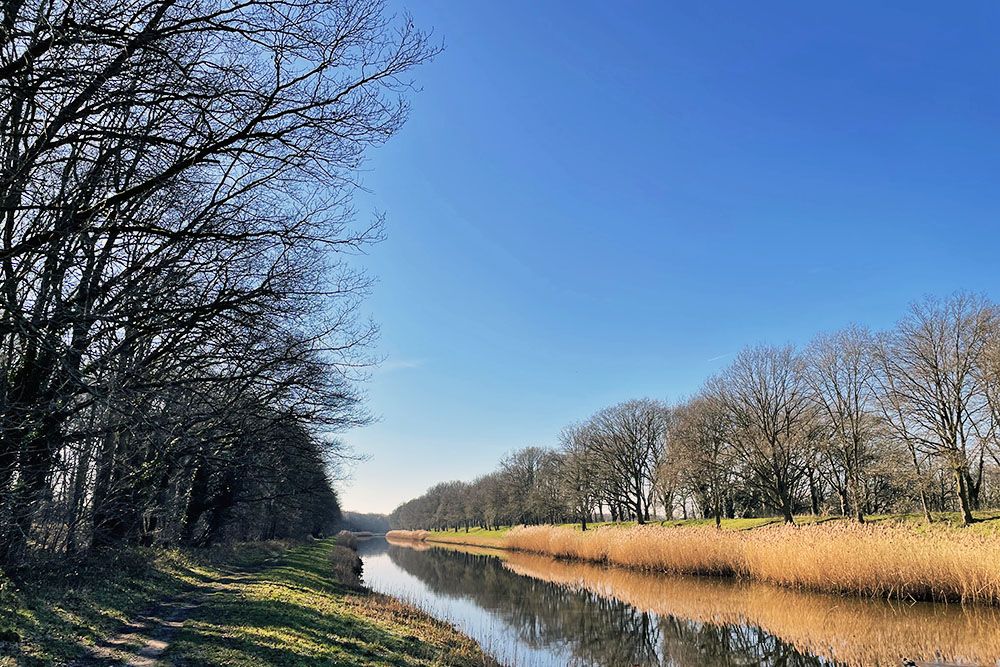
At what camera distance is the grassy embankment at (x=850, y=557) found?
14523 millimetres

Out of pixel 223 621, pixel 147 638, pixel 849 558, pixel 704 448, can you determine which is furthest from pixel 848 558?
pixel 704 448

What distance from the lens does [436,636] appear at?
12.9 meters

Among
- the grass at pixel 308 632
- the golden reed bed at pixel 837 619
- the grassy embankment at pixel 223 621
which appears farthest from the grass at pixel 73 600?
the golden reed bed at pixel 837 619

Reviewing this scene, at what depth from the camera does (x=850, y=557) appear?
16781 millimetres

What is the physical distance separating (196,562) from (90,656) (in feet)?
48.2

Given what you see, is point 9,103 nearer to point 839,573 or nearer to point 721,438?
point 839,573

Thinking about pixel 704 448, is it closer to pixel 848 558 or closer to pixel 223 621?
pixel 848 558

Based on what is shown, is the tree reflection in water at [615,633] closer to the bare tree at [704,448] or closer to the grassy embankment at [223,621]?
the grassy embankment at [223,621]

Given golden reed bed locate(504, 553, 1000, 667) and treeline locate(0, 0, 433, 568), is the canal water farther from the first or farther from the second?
treeline locate(0, 0, 433, 568)

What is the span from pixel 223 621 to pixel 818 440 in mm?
41426

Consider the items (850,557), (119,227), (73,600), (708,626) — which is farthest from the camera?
(850,557)

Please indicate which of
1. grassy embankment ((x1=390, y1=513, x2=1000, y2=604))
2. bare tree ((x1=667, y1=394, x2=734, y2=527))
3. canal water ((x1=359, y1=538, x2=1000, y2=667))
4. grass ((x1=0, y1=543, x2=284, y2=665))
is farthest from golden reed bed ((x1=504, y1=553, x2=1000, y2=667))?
bare tree ((x1=667, y1=394, x2=734, y2=527))

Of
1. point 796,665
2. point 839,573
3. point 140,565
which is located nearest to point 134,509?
point 140,565

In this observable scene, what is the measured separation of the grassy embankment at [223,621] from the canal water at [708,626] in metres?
2.40
